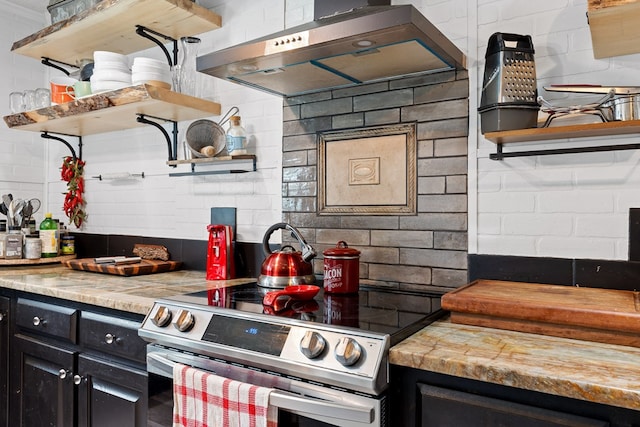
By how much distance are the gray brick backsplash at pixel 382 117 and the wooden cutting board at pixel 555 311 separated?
75cm

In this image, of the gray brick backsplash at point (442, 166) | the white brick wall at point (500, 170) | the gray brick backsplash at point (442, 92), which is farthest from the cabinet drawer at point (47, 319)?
the gray brick backsplash at point (442, 92)

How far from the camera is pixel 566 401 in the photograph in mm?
932

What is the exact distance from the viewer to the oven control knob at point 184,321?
1410 mm

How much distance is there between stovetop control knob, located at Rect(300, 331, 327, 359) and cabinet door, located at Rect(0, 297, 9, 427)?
1689 mm

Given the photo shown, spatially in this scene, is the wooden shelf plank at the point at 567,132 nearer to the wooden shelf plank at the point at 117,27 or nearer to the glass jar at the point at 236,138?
the glass jar at the point at 236,138

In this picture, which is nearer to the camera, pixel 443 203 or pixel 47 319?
pixel 443 203

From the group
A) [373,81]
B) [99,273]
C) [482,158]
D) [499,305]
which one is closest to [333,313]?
[499,305]

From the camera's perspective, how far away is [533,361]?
3.22 ft

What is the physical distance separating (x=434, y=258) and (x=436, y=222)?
135mm

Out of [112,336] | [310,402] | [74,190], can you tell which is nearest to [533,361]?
[310,402]

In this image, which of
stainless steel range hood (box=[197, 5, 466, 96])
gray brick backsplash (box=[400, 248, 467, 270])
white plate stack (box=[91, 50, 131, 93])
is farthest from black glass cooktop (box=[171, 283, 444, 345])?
white plate stack (box=[91, 50, 131, 93])

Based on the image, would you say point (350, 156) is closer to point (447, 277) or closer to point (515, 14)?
point (447, 277)

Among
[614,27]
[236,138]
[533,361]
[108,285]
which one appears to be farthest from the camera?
[236,138]

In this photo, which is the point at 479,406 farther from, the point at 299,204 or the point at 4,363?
A: the point at 4,363
